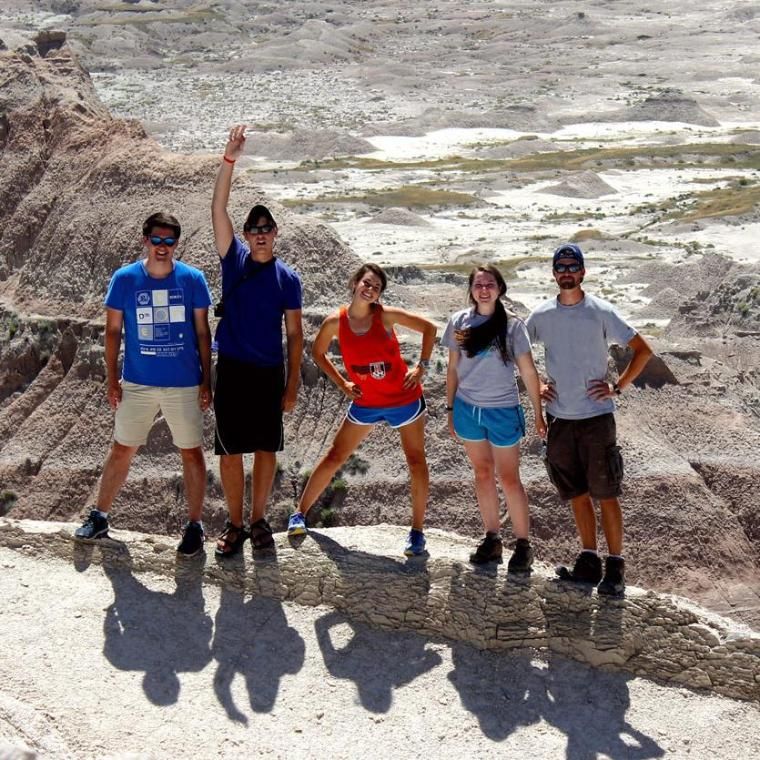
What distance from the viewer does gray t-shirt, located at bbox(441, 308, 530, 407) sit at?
24.3 feet

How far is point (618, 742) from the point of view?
23.0 ft

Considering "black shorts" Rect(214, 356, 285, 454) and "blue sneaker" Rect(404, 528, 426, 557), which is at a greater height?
"black shorts" Rect(214, 356, 285, 454)

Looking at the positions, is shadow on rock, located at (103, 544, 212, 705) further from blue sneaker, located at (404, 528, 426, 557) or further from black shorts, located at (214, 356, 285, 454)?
blue sneaker, located at (404, 528, 426, 557)

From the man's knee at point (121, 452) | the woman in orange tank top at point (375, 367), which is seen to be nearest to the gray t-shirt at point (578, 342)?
the woman in orange tank top at point (375, 367)

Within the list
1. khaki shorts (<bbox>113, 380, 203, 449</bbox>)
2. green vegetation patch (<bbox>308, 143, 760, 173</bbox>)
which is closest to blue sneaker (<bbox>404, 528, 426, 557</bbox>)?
khaki shorts (<bbox>113, 380, 203, 449</bbox>)

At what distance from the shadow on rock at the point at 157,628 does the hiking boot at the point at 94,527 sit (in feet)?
0.54

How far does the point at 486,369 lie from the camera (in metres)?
7.43

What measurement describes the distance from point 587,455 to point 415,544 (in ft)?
4.69

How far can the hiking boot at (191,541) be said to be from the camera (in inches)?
324

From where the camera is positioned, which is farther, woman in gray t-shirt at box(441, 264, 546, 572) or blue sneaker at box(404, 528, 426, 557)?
blue sneaker at box(404, 528, 426, 557)

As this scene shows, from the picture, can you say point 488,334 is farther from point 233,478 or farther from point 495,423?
point 233,478

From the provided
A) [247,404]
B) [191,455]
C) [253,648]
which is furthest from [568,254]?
[253,648]

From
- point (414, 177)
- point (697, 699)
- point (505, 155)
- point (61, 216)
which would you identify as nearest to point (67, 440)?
point (61, 216)

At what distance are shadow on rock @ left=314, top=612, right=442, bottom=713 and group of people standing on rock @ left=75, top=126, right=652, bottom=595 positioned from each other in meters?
0.72
